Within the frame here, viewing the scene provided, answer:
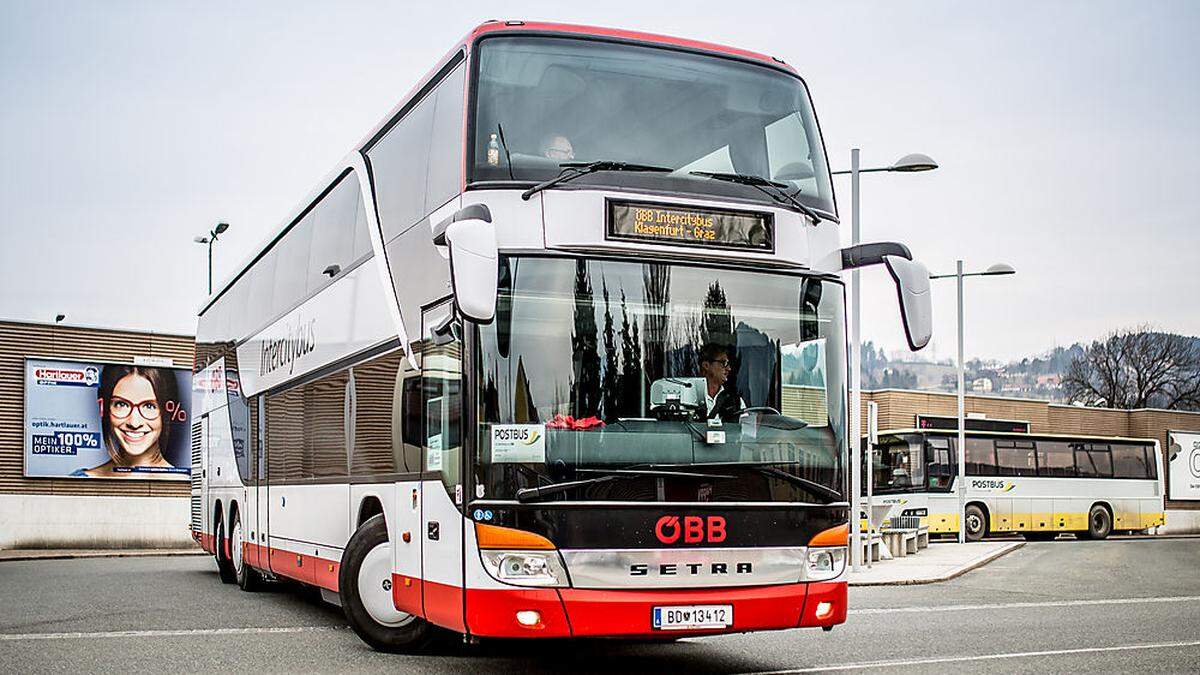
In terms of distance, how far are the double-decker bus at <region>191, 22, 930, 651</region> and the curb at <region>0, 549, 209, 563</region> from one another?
64.4ft

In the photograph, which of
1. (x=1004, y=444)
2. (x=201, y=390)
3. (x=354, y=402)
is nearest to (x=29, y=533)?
(x=201, y=390)

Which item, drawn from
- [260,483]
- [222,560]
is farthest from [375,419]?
[222,560]

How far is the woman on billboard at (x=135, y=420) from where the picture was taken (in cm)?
3173

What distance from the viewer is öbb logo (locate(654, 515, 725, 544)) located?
892 cm

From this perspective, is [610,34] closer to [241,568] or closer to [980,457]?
[241,568]

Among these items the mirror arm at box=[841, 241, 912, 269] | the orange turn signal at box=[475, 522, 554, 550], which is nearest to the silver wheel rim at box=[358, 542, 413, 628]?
the orange turn signal at box=[475, 522, 554, 550]

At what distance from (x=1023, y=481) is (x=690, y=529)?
34999mm

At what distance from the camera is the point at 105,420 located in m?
31.7

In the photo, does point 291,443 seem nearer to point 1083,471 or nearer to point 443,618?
point 443,618

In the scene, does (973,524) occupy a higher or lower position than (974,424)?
lower

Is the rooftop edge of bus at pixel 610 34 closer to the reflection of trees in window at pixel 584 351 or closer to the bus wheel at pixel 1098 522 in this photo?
the reflection of trees in window at pixel 584 351

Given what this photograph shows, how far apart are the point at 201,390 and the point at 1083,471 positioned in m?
30.1

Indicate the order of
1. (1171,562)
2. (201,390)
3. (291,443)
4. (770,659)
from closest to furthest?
(770,659) < (291,443) < (201,390) < (1171,562)

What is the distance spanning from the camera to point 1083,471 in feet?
142
